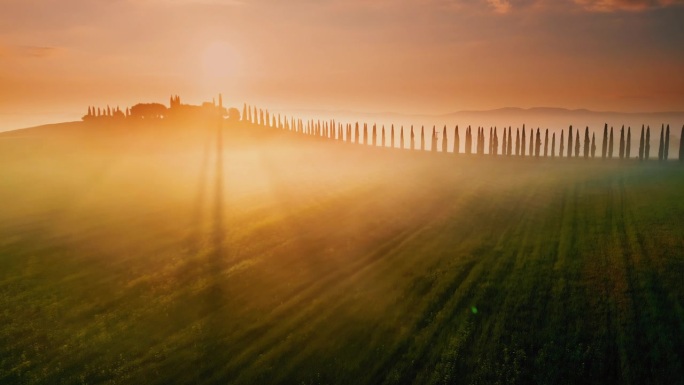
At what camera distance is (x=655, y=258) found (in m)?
32.1

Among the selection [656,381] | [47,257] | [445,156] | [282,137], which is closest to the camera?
[656,381]

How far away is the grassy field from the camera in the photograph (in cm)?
2291

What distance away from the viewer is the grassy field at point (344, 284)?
22906 mm

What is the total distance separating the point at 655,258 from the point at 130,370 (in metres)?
33.8

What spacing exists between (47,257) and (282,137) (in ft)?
322

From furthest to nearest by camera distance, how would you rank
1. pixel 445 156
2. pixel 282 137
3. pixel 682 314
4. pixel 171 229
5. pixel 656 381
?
1. pixel 282 137
2. pixel 445 156
3. pixel 171 229
4. pixel 682 314
5. pixel 656 381

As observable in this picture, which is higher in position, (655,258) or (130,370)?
(655,258)

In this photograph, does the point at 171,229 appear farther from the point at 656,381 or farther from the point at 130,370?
the point at 656,381

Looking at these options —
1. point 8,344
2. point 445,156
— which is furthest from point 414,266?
point 445,156

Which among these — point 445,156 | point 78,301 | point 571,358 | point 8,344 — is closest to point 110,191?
point 78,301

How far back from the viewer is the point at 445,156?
101938mm

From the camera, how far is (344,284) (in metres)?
31.2

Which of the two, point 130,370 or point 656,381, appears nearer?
point 656,381

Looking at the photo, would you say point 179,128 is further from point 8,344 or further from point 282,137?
point 8,344
